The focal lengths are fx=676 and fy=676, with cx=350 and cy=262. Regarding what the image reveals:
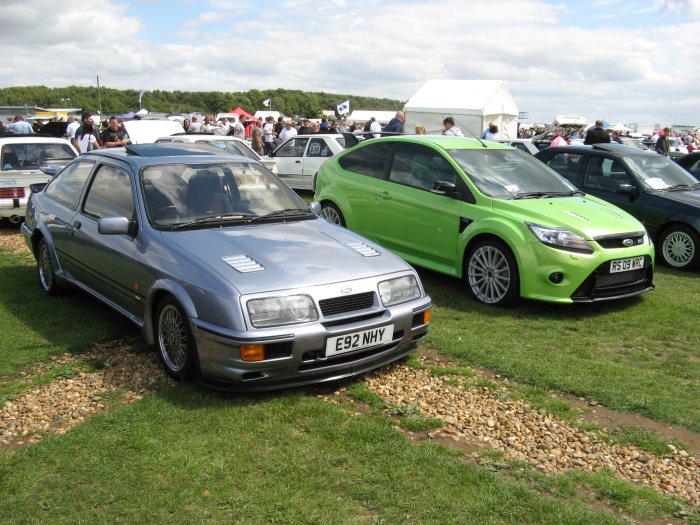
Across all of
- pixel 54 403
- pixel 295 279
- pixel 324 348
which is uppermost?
pixel 295 279

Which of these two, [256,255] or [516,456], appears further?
[256,255]

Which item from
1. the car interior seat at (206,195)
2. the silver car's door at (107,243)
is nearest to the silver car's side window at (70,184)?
the silver car's door at (107,243)

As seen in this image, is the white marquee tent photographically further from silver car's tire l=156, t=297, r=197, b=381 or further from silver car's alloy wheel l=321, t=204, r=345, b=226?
silver car's tire l=156, t=297, r=197, b=381

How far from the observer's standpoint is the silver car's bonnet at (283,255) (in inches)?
178

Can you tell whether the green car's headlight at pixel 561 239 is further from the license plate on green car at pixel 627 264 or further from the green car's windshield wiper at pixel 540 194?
the green car's windshield wiper at pixel 540 194

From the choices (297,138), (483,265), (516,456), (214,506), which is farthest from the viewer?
(297,138)

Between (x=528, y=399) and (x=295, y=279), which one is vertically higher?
(x=295, y=279)

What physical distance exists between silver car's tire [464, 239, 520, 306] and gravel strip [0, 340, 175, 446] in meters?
3.44

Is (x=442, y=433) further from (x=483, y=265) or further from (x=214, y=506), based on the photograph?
(x=483, y=265)

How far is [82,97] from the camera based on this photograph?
107 m

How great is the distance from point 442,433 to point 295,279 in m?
1.38

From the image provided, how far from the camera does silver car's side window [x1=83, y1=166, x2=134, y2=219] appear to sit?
5602 mm

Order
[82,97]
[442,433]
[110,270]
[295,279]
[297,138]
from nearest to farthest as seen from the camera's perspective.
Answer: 1. [442,433]
2. [295,279]
3. [110,270]
4. [297,138]
5. [82,97]

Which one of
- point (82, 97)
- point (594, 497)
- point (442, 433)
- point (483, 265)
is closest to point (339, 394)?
point (442, 433)
